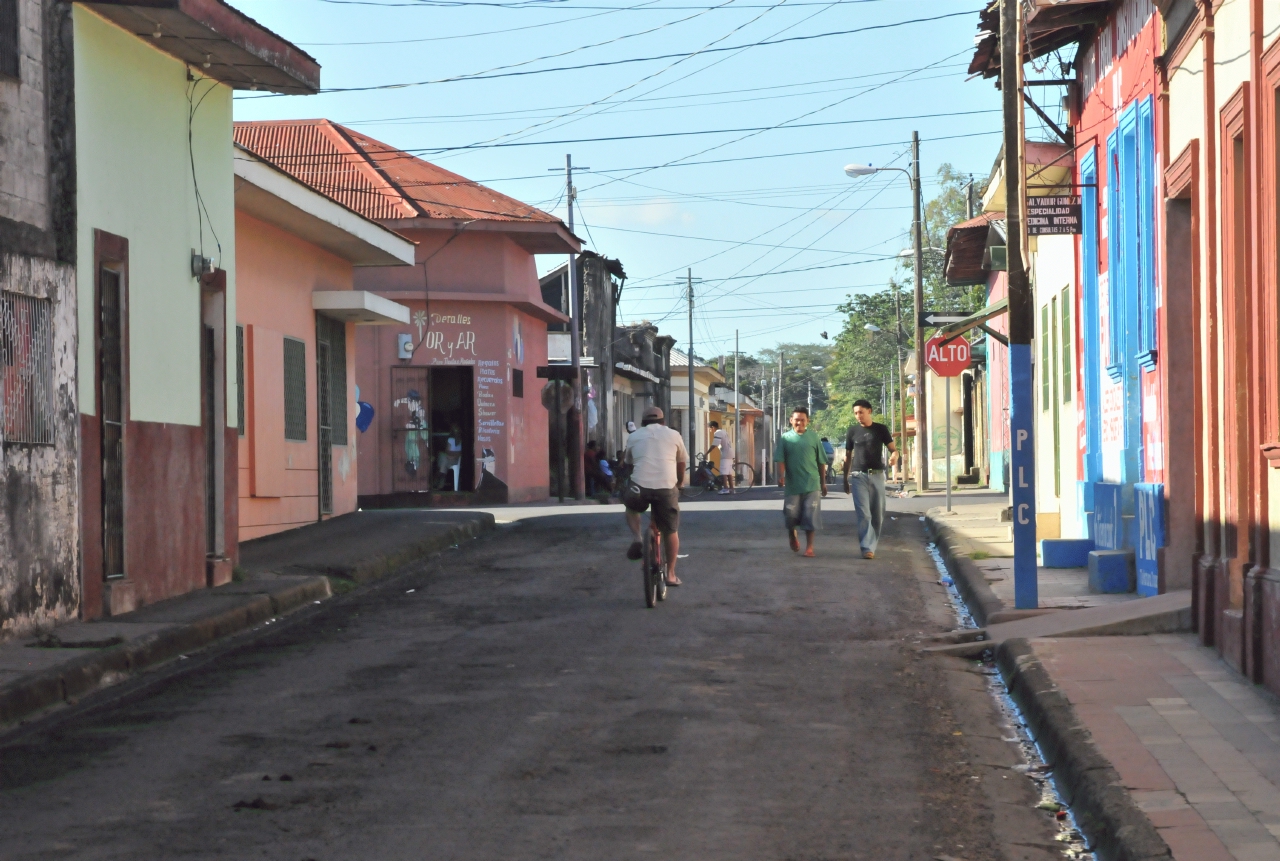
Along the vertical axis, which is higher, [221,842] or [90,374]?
[90,374]

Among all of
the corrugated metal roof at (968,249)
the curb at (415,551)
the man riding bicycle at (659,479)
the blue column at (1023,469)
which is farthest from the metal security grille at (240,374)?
the corrugated metal roof at (968,249)

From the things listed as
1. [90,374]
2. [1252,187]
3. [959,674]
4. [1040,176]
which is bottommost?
[959,674]

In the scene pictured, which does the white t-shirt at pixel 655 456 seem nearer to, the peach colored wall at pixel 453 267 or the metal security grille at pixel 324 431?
the metal security grille at pixel 324 431

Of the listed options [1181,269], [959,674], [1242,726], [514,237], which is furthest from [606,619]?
[514,237]

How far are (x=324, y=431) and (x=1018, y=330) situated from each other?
12960 millimetres

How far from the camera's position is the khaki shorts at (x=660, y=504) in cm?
1355

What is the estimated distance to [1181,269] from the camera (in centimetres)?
1132

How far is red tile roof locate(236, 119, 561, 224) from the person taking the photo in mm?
30547

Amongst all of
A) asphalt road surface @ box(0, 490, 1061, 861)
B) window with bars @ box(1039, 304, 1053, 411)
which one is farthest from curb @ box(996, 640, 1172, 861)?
window with bars @ box(1039, 304, 1053, 411)

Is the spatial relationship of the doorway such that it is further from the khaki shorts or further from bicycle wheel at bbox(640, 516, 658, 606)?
the khaki shorts

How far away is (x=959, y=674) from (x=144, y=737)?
4790 mm

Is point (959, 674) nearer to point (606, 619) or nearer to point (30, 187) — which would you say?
point (606, 619)

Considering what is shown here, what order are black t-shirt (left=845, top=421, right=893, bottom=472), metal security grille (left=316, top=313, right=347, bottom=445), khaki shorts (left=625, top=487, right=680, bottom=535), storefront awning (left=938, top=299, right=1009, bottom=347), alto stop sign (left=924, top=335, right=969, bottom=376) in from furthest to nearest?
alto stop sign (left=924, top=335, right=969, bottom=376) < metal security grille (left=316, top=313, right=347, bottom=445) < storefront awning (left=938, top=299, right=1009, bottom=347) < black t-shirt (left=845, top=421, right=893, bottom=472) < khaki shorts (left=625, top=487, right=680, bottom=535)

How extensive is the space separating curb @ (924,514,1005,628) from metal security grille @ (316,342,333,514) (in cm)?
877
